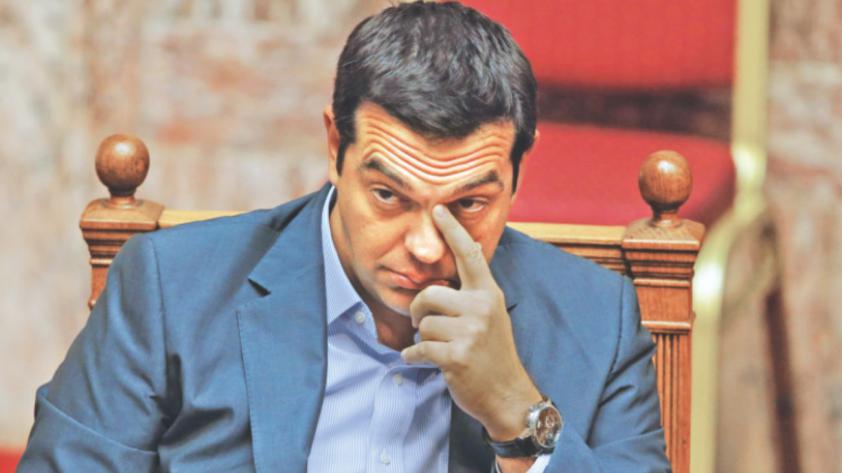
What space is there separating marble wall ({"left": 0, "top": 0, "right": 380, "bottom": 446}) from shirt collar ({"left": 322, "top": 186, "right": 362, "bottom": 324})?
1.31 m

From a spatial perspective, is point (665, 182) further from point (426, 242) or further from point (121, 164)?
point (121, 164)

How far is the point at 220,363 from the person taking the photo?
5.60ft

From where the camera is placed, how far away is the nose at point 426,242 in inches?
63.1

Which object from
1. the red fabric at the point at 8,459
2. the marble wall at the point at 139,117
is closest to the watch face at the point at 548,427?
the marble wall at the point at 139,117

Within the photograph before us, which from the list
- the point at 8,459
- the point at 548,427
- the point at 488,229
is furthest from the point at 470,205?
the point at 8,459

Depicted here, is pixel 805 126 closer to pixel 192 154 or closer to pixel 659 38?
pixel 659 38

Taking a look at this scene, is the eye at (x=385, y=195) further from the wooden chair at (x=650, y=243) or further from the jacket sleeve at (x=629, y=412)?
the wooden chair at (x=650, y=243)

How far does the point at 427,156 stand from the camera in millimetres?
1587

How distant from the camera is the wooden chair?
1.96 m

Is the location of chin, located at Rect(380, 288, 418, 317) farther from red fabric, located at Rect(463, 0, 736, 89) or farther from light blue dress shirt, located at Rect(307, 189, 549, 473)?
red fabric, located at Rect(463, 0, 736, 89)

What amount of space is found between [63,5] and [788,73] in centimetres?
135

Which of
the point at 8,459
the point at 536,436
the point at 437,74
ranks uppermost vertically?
the point at 437,74

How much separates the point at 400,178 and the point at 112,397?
38cm

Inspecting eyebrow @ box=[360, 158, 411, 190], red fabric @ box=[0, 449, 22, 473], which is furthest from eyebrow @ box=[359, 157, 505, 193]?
red fabric @ box=[0, 449, 22, 473]
